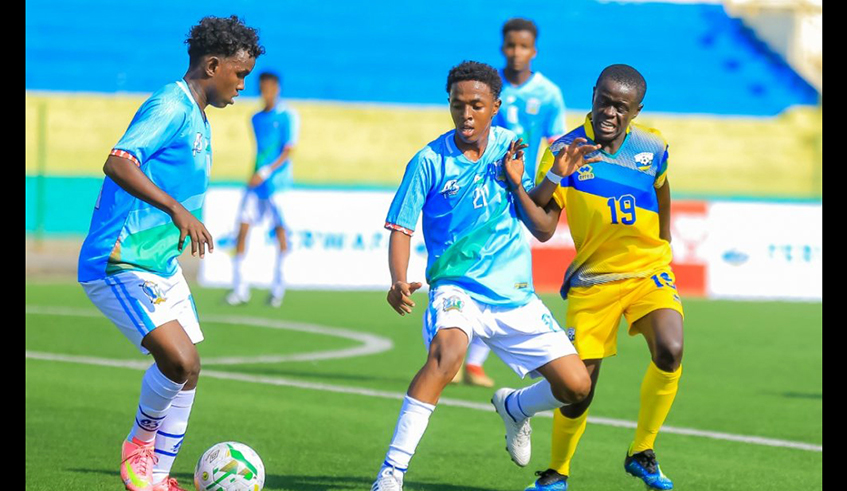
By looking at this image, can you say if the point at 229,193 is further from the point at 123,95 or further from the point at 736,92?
the point at 736,92

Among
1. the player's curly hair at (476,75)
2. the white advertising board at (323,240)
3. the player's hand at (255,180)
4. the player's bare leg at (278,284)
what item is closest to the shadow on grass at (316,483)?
the player's curly hair at (476,75)

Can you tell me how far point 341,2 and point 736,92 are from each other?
9.38m

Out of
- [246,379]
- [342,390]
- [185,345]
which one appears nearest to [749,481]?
[185,345]

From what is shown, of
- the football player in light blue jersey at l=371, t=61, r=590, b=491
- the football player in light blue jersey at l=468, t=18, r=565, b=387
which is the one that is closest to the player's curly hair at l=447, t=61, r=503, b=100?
the football player in light blue jersey at l=371, t=61, r=590, b=491

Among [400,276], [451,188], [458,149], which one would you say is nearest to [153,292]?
[400,276]

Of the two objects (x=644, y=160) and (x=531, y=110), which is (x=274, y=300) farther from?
(x=644, y=160)

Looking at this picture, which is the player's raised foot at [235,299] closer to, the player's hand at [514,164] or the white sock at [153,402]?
the white sock at [153,402]

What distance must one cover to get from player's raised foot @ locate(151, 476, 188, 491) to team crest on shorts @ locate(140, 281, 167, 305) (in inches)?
34.2

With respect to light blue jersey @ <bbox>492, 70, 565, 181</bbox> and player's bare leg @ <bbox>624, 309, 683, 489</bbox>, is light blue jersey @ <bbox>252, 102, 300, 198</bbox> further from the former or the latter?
player's bare leg @ <bbox>624, 309, 683, 489</bbox>

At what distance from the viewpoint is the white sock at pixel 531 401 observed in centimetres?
635

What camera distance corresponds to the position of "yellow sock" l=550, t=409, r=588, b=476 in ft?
21.2

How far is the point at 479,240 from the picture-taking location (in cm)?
614

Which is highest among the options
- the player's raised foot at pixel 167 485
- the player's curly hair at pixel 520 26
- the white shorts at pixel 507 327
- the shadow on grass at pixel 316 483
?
the player's curly hair at pixel 520 26

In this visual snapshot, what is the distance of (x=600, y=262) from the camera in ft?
21.6
